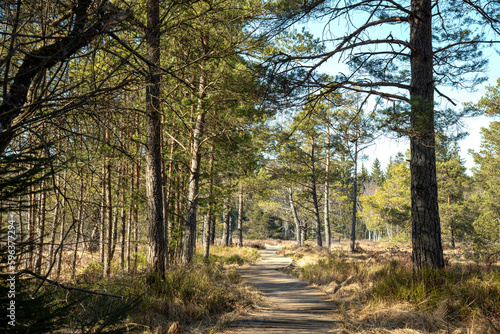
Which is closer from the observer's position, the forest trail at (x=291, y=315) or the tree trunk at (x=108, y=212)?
the forest trail at (x=291, y=315)

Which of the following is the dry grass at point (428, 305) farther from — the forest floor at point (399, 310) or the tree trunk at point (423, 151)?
the tree trunk at point (423, 151)

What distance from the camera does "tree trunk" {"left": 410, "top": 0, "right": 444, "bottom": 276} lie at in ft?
17.8

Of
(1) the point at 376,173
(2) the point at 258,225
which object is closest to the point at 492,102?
(2) the point at 258,225

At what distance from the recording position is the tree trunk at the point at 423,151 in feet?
17.8

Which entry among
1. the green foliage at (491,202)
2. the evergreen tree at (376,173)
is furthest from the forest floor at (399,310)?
the evergreen tree at (376,173)

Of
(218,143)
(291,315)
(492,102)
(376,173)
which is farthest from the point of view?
(376,173)

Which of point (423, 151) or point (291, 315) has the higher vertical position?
point (423, 151)

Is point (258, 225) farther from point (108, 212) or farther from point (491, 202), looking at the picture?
point (108, 212)

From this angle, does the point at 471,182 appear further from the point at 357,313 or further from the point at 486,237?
the point at 357,313

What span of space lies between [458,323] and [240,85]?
5.63 meters

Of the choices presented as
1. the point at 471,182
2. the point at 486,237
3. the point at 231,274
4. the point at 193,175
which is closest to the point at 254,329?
the point at 231,274

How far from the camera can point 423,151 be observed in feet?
19.2

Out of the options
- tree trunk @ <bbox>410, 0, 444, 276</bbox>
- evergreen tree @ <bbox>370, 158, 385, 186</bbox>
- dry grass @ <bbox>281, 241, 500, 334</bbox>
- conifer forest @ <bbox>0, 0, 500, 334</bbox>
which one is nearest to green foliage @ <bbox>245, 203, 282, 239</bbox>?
evergreen tree @ <bbox>370, 158, 385, 186</bbox>

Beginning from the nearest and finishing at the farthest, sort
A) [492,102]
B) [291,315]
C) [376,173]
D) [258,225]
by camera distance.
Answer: [291,315] < [492,102] < [258,225] < [376,173]
